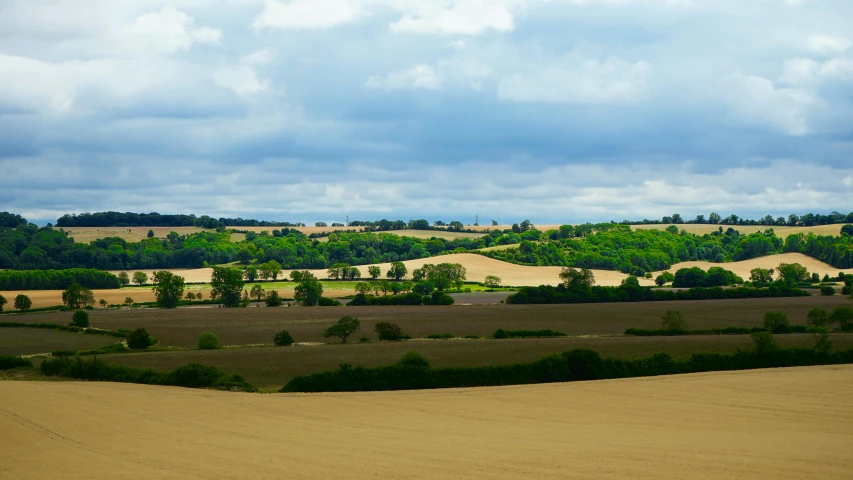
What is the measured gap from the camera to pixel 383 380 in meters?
47.9

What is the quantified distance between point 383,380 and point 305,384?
4432 millimetres

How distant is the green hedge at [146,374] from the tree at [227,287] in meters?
A: 58.3

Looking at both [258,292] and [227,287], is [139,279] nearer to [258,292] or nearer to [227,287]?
[258,292]

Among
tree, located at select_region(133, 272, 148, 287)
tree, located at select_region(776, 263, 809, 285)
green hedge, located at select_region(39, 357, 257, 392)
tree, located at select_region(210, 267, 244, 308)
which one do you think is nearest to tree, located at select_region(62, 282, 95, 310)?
tree, located at select_region(210, 267, 244, 308)

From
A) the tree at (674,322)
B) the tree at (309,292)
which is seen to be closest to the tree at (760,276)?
the tree at (674,322)

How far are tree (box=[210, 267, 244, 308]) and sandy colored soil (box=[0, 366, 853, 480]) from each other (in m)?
65.4

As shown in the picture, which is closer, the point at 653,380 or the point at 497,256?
the point at 653,380

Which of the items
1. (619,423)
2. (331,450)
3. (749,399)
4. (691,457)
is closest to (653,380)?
(749,399)

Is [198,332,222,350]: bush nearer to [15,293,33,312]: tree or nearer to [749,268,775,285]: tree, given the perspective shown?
[15,293,33,312]: tree

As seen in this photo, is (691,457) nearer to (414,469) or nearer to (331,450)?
(414,469)

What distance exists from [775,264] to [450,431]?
478 feet

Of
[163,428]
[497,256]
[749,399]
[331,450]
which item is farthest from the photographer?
[497,256]

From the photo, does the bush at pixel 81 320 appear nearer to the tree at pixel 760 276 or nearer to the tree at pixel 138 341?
the tree at pixel 138 341

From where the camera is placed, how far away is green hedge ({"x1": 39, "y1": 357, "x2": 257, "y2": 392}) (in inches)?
1896
